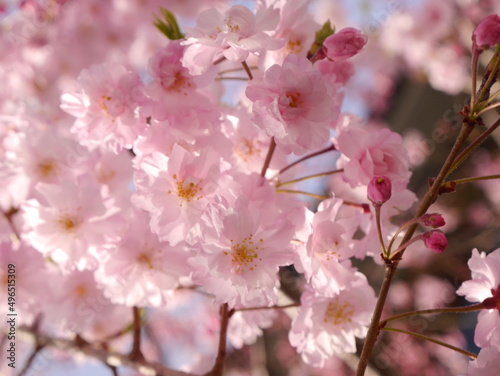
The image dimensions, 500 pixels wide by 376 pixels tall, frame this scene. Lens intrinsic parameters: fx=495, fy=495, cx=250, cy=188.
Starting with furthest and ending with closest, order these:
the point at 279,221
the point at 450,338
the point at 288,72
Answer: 1. the point at 450,338
2. the point at 279,221
3. the point at 288,72

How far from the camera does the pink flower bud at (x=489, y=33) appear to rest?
76 cm

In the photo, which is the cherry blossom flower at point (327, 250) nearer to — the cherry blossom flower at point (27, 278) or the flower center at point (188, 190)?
the flower center at point (188, 190)

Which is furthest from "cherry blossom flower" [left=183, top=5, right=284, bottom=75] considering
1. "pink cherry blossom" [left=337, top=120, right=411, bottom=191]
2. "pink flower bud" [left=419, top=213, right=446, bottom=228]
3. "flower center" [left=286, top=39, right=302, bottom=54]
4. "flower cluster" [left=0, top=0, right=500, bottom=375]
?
"pink flower bud" [left=419, top=213, right=446, bottom=228]

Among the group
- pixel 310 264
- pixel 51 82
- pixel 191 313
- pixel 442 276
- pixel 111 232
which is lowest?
pixel 191 313

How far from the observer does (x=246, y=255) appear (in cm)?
81

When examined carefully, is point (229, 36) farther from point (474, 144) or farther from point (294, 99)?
point (474, 144)

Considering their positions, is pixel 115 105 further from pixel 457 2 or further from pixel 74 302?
pixel 457 2

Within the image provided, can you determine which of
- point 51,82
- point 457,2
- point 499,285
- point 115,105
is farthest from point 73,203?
point 457,2

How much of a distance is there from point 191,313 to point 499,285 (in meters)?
4.19

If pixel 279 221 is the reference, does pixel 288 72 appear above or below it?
above

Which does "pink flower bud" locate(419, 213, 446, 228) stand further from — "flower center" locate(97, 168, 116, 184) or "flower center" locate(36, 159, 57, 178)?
"flower center" locate(36, 159, 57, 178)

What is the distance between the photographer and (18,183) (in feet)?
4.59

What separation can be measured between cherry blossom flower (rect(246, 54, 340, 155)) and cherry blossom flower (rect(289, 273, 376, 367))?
342mm

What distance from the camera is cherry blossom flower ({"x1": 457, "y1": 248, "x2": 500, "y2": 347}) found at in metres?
0.80
